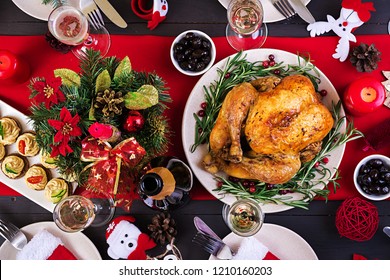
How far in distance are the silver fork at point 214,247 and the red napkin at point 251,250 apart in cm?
2

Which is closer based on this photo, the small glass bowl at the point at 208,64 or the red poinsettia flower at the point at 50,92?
the red poinsettia flower at the point at 50,92

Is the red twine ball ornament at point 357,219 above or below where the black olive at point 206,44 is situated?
below

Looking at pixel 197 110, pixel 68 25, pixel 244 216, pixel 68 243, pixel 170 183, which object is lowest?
pixel 68 243

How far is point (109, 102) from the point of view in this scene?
95 cm

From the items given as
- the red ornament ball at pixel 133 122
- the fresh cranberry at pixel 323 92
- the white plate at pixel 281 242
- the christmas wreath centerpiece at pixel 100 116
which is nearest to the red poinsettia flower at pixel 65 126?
the christmas wreath centerpiece at pixel 100 116

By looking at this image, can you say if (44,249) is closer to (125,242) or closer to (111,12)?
(125,242)

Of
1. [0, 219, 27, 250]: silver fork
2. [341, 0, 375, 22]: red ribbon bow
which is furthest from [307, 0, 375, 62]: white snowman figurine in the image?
[0, 219, 27, 250]: silver fork

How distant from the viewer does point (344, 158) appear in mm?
1313

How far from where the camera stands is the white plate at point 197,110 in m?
1.23

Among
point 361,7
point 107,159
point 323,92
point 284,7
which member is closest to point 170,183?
point 107,159

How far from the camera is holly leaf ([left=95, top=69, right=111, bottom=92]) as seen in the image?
958 millimetres

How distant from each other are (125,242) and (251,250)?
1.16 ft

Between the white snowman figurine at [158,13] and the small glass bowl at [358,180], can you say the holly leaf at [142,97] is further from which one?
the small glass bowl at [358,180]

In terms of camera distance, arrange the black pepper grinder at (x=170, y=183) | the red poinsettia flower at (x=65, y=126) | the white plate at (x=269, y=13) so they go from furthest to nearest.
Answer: the white plate at (x=269, y=13) < the black pepper grinder at (x=170, y=183) < the red poinsettia flower at (x=65, y=126)
